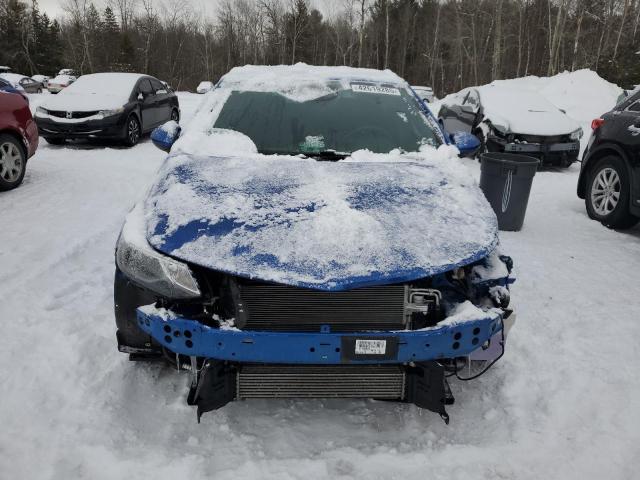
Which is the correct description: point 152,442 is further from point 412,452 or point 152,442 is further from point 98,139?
point 98,139

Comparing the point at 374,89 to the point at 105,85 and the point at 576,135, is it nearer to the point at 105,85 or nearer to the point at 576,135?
the point at 576,135

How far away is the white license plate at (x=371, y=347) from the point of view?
7.43 feet

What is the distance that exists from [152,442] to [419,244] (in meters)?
1.51

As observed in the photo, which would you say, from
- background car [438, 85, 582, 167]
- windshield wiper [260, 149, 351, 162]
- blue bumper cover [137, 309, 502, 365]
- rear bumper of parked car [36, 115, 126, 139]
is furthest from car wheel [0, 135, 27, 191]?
background car [438, 85, 582, 167]

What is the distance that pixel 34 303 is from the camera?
3.66 meters

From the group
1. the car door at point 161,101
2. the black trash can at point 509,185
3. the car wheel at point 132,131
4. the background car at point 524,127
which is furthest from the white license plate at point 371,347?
the car door at point 161,101

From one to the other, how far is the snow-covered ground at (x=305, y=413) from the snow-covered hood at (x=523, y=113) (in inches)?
220

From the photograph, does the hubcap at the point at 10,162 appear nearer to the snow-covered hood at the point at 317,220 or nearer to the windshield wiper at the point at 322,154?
the snow-covered hood at the point at 317,220

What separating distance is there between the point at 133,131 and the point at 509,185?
25.4 feet

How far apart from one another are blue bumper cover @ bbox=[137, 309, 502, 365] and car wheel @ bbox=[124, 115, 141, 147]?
891cm

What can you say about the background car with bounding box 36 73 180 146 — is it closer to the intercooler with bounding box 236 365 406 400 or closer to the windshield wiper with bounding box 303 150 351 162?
the windshield wiper with bounding box 303 150 351 162

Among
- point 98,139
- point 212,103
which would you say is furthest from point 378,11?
point 212,103

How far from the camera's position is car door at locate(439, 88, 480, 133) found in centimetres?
1056

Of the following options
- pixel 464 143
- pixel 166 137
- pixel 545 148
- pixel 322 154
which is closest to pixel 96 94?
pixel 166 137
